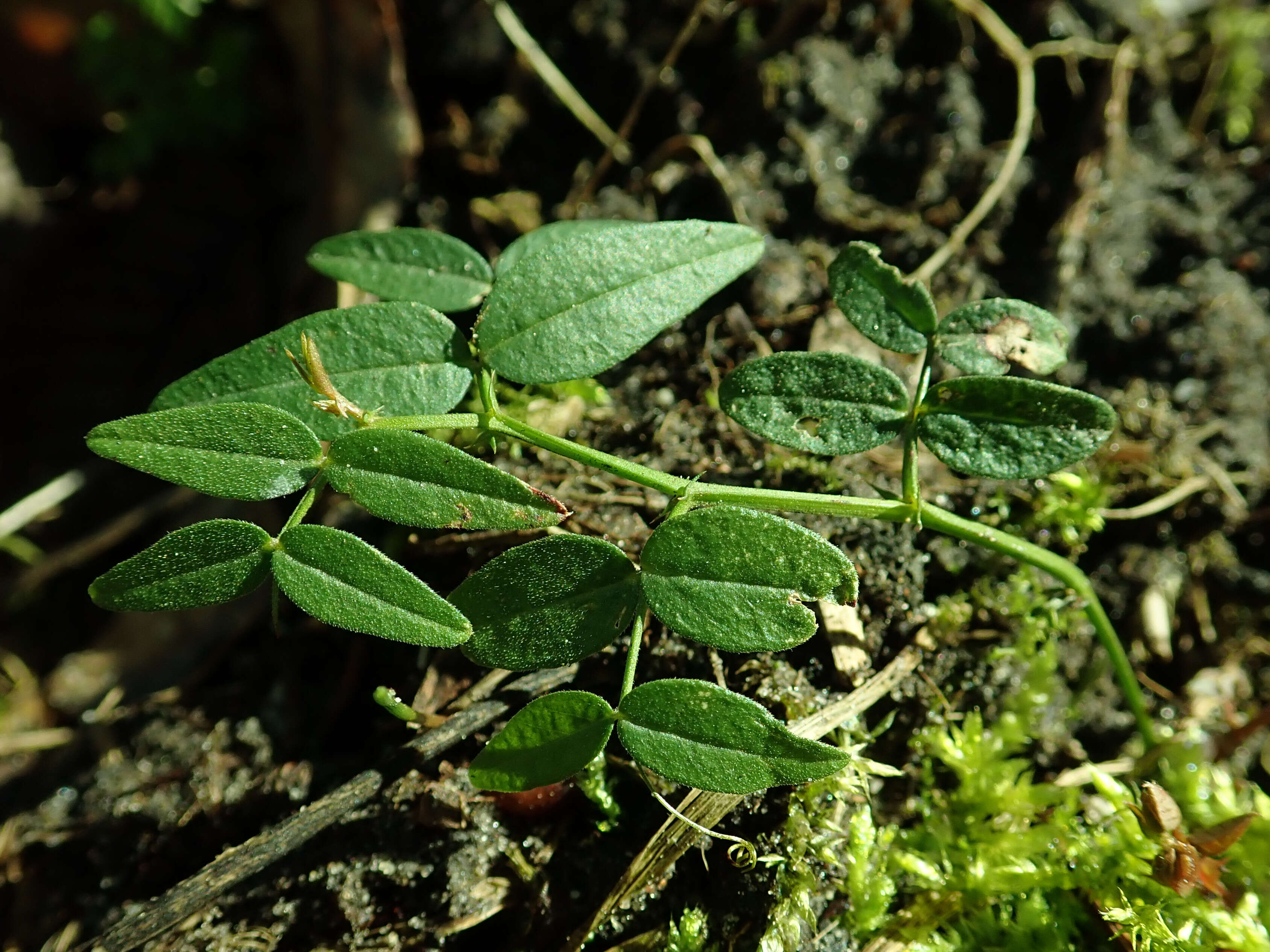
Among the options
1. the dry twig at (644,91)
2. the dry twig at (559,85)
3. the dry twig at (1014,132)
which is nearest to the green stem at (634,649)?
the dry twig at (1014,132)

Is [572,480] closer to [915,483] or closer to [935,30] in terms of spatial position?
[915,483]

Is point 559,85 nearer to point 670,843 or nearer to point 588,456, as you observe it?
point 588,456

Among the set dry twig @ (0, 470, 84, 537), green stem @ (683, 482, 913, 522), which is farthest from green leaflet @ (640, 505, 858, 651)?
dry twig @ (0, 470, 84, 537)

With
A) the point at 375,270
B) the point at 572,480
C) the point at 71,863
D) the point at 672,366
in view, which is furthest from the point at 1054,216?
the point at 71,863

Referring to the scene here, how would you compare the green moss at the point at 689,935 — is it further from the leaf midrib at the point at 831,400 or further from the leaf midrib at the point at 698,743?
the leaf midrib at the point at 831,400

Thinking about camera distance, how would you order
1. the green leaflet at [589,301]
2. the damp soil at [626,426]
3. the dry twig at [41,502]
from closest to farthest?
the green leaflet at [589,301]
the damp soil at [626,426]
the dry twig at [41,502]

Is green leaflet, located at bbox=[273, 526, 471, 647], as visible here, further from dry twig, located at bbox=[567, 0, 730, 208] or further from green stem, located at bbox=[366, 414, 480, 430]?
dry twig, located at bbox=[567, 0, 730, 208]
